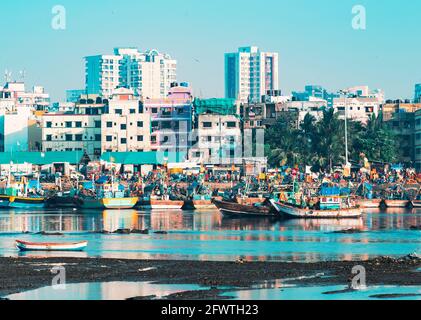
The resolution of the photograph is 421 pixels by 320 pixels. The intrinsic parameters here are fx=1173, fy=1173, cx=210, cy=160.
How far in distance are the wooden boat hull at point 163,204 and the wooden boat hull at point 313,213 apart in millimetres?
17793

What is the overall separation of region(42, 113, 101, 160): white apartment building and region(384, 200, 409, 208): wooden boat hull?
34.3 metres

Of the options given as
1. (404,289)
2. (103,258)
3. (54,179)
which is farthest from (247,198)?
(404,289)

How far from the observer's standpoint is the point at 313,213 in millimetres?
84125

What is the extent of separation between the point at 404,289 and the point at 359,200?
62.6 meters

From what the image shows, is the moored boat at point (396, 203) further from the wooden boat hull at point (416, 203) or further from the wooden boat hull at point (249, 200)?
the wooden boat hull at point (249, 200)

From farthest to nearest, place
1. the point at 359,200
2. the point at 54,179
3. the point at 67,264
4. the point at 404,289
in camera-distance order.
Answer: the point at 54,179, the point at 359,200, the point at 67,264, the point at 404,289

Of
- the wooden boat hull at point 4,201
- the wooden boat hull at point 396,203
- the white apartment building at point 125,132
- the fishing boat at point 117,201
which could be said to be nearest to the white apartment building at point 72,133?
the white apartment building at point 125,132

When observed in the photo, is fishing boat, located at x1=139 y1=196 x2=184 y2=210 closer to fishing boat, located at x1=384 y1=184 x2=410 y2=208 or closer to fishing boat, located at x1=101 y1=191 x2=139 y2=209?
fishing boat, located at x1=101 y1=191 x2=139 y2=209

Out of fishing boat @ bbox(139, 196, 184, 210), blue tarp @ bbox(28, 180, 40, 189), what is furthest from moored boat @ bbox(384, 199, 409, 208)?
blue tarp @ bbox(28, 180, 40, 189)

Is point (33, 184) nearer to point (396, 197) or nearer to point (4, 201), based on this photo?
point (4, 201)

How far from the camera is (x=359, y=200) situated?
102 m

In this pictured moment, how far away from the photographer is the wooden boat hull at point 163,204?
10044 cm
